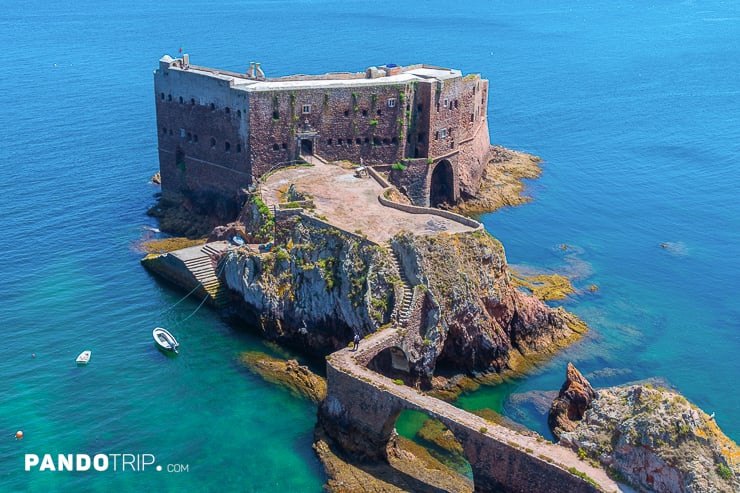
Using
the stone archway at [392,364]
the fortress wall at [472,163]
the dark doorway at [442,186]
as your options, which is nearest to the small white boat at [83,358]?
the stone archway at [392,364]

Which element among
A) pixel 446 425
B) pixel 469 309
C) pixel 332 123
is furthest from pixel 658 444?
pixel 332 123

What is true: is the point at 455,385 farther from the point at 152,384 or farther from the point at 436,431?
the point at 152,384

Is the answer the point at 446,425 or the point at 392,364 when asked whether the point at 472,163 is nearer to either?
the point at 392,364

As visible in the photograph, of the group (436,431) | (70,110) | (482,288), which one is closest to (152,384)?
(436,431)

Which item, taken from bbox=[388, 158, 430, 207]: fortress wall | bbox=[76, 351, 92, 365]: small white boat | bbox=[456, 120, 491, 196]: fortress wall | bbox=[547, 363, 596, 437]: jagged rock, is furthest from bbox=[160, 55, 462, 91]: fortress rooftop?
bbox=[547, 363, 596, 437]: jagged rock

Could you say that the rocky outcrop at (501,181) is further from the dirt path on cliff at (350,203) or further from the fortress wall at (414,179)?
the dirt path on cliff at (350,203)

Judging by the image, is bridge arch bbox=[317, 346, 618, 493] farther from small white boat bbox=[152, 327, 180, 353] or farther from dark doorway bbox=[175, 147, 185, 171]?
dark doorway bbox=[175, 147, 185, 171]

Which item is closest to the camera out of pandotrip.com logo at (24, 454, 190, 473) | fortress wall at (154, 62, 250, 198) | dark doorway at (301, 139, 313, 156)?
pandotrip.com logo at (24, 454, 190, 473)
